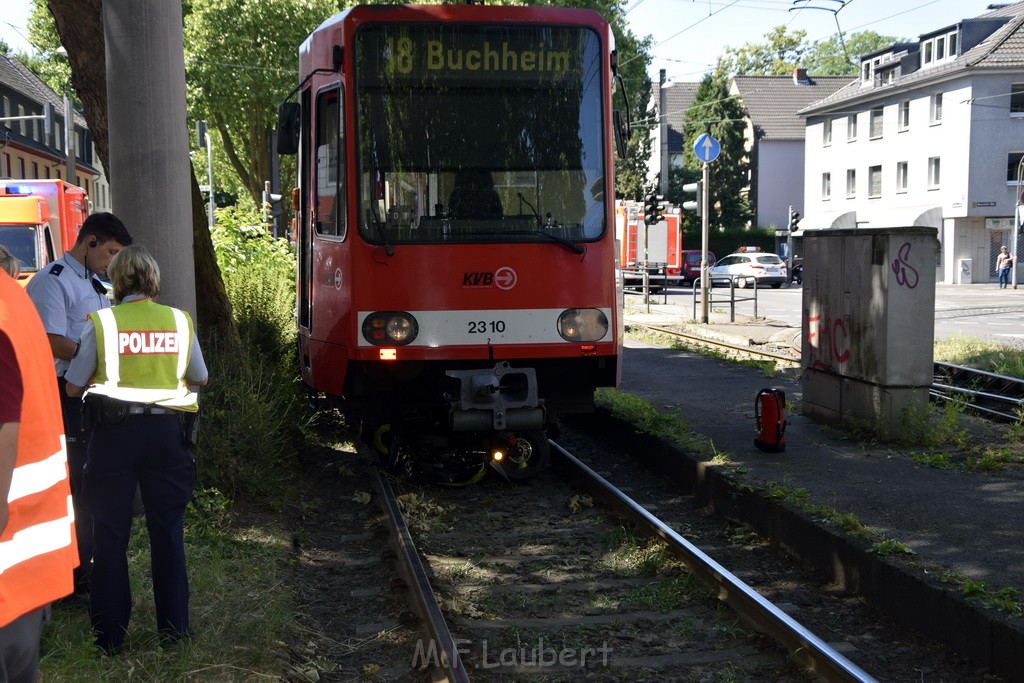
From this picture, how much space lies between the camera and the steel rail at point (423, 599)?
4.85 m

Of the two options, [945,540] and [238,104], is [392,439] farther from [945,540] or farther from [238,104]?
[238,104]

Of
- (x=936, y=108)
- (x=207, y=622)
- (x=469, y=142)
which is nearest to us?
(x=207, y=622)

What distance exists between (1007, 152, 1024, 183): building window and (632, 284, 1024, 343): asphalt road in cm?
510

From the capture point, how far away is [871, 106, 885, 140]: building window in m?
54.8

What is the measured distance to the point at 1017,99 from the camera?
155 feet

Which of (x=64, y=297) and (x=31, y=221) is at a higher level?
(x=31, y=221)

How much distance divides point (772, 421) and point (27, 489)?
282 inches

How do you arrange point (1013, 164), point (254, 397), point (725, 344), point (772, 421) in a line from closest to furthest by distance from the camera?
point (254, 397) → point (772, 421) → point (725, 344) → point (1013, 164)

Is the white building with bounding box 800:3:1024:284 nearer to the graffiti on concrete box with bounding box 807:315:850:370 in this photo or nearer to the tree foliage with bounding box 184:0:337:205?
the tree foliage with bounding box 184:0:337:205

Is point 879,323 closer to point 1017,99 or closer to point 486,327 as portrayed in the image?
point 486,327

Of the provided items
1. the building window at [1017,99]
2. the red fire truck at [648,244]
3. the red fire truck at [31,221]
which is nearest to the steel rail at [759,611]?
the red fire truck at [31,221]

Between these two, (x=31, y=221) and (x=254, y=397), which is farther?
(x=31, y=221)

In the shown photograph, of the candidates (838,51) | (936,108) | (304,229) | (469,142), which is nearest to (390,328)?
(469,142)

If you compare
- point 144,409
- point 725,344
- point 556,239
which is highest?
point 556,239
